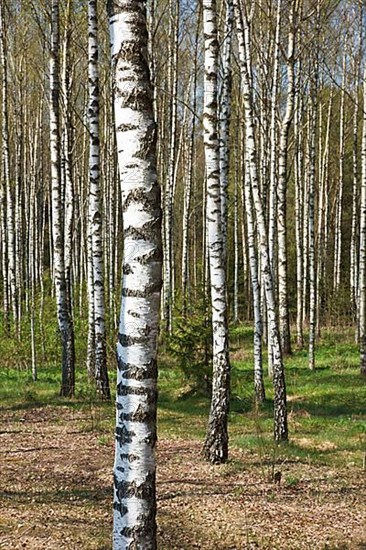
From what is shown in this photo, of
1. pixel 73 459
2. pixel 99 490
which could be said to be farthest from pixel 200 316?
pixel 99 490

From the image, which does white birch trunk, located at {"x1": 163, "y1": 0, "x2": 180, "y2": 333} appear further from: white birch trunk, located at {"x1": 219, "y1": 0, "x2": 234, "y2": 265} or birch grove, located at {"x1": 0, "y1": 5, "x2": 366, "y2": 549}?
white birch trunk, located at {"x1": 219, "y1": 0, "x2": 234, "y2": 265}

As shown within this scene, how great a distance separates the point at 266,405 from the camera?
1189 centimetres

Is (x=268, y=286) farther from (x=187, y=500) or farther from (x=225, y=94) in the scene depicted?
(x=225, y=94)

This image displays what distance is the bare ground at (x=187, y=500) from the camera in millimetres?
5355

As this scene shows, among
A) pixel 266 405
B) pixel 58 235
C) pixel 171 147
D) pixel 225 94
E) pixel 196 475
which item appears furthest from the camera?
pixel 171 147

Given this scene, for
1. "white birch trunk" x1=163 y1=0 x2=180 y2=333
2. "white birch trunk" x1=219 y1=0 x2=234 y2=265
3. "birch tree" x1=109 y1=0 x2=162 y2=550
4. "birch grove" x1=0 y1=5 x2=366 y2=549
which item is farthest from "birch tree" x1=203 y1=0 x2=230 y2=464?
"white birch trunk" x1=163 y1=0 x2=180 y2=333

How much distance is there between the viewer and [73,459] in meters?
7.98

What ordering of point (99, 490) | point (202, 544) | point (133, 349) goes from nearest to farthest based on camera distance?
point (133, 349) < point (202, 544) < point (99, 490)

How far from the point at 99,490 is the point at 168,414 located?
4.55 meters

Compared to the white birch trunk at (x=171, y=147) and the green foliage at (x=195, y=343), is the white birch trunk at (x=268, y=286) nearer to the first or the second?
the green foliage at (x=195, y=343)

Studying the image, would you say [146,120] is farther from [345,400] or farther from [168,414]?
[345,400]

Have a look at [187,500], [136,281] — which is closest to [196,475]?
[187,500]

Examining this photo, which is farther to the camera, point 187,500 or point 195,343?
point 195,343

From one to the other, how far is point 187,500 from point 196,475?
2.68ft
